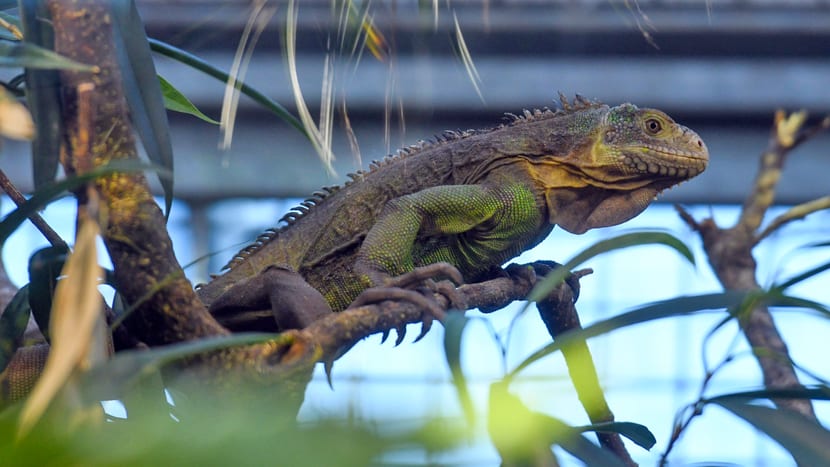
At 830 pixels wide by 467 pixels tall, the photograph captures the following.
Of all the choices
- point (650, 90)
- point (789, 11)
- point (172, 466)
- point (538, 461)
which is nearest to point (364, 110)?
point (650, 90)

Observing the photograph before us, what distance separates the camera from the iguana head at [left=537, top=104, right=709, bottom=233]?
3.83 metres

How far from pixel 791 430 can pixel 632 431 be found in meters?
0.36

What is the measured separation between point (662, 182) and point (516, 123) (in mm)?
672

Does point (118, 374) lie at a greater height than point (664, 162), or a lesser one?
lesser

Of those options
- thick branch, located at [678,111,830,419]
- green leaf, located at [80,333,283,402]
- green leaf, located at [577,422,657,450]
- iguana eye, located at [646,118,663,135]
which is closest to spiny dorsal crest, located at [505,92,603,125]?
iguana eye, located at [646,118,663,135]

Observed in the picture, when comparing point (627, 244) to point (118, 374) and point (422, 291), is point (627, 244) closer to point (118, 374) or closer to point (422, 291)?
point (422, 291)

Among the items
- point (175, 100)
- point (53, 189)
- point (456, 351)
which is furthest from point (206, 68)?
point (456, 351)

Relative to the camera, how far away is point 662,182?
3.93m

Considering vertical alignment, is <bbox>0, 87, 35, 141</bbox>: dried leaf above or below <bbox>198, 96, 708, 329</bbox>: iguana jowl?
below

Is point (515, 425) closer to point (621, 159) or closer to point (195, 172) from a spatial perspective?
point (621, 159)

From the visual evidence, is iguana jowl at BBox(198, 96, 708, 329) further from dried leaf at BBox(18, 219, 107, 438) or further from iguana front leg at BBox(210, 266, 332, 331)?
dried leaf at BBox(18, 219, 107, 438)

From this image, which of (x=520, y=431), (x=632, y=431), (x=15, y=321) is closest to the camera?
(x=520, y=431)

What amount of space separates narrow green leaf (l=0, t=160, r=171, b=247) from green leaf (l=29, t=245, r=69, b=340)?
22cm

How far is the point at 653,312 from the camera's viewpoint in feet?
5.78
